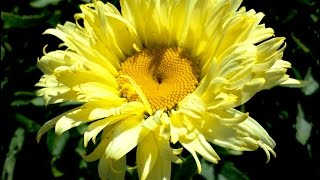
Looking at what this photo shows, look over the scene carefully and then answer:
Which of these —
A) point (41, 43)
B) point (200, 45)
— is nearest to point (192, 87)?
point (200, 45)

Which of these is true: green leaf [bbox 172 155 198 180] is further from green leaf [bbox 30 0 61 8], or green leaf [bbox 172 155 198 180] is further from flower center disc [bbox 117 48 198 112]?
green leaf [bbox 30 0 61 8]

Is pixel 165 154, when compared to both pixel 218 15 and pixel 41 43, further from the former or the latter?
pixel 41 43

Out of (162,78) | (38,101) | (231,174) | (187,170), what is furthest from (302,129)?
(38,101)

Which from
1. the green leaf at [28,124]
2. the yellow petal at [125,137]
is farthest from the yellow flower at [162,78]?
the green leaf at [28,124]

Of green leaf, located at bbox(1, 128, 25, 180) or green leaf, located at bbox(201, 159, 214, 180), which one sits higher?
green leaf, located at bbox(1, 128, 25, 180)

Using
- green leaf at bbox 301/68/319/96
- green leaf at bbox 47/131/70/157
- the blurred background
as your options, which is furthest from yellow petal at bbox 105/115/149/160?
green leaf at bbox 301/68/319/96

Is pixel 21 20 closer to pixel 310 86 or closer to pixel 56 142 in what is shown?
pixel 56 142
